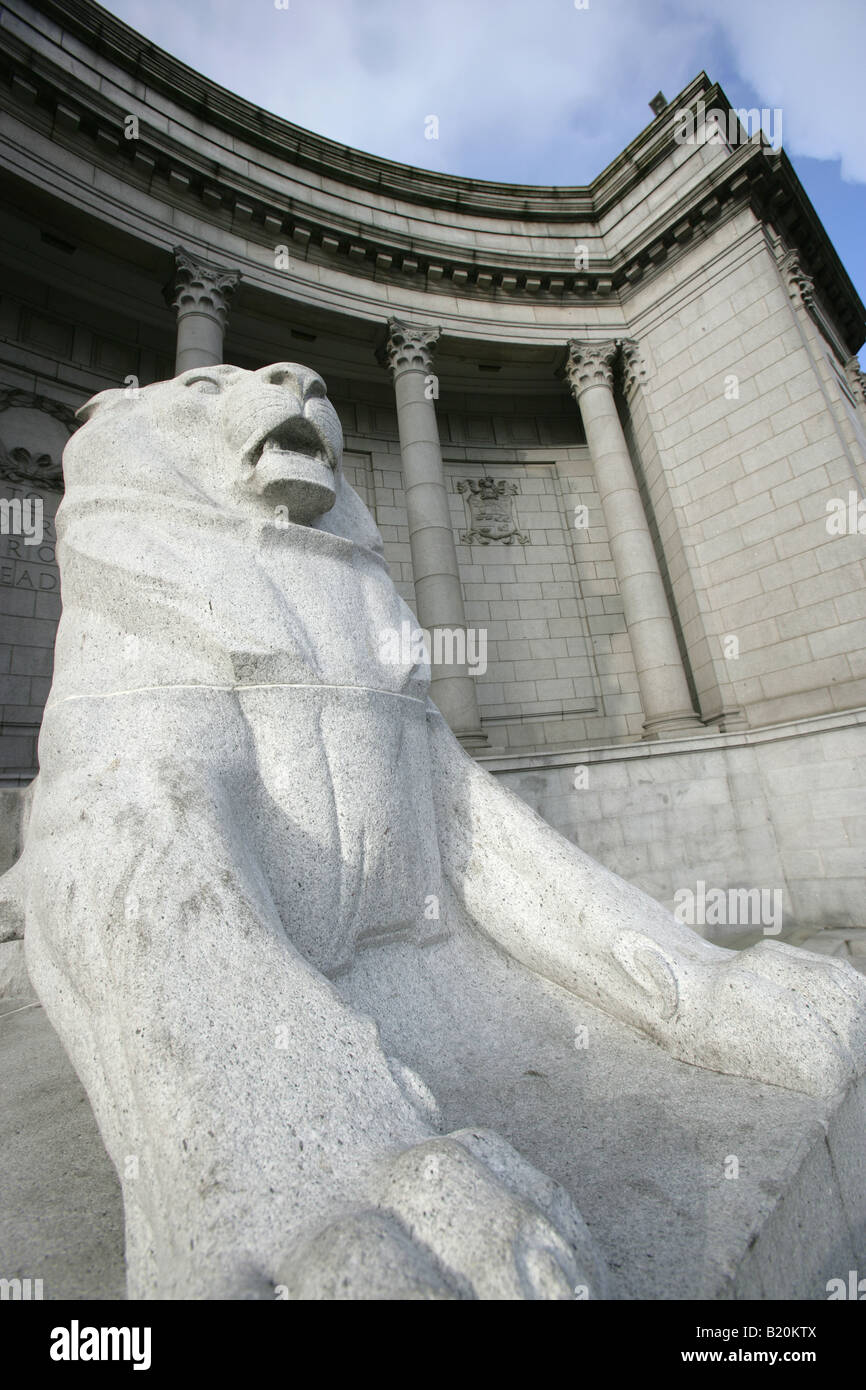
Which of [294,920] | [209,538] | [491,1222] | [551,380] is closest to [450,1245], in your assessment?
[491,1222]

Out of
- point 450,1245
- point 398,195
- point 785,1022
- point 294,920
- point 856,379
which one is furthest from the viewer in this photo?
point 856,379

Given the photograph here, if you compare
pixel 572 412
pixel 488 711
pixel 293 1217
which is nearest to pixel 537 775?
pixel 488 711

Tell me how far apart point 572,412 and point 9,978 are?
46.4ft

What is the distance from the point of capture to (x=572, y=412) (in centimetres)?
1377

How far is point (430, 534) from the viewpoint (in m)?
9.91

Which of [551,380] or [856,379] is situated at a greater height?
[551,380]

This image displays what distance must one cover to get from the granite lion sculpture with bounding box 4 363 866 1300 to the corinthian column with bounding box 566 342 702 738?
7.99 m

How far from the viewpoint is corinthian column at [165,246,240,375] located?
8914mm

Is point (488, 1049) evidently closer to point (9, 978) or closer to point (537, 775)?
point (9, 978)

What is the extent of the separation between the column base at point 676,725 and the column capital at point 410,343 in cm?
701

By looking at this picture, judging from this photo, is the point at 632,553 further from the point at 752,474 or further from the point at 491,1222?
the point at 491,1222

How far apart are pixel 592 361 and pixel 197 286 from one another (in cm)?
651

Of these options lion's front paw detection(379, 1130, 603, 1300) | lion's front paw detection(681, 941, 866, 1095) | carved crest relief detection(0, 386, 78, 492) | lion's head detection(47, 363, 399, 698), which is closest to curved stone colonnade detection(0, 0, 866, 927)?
carved crest relief detection(0, 386, 78, 492)

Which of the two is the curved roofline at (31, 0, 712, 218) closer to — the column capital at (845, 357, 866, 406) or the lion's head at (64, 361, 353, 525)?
the column capital at (845, 357, 866, 406)
